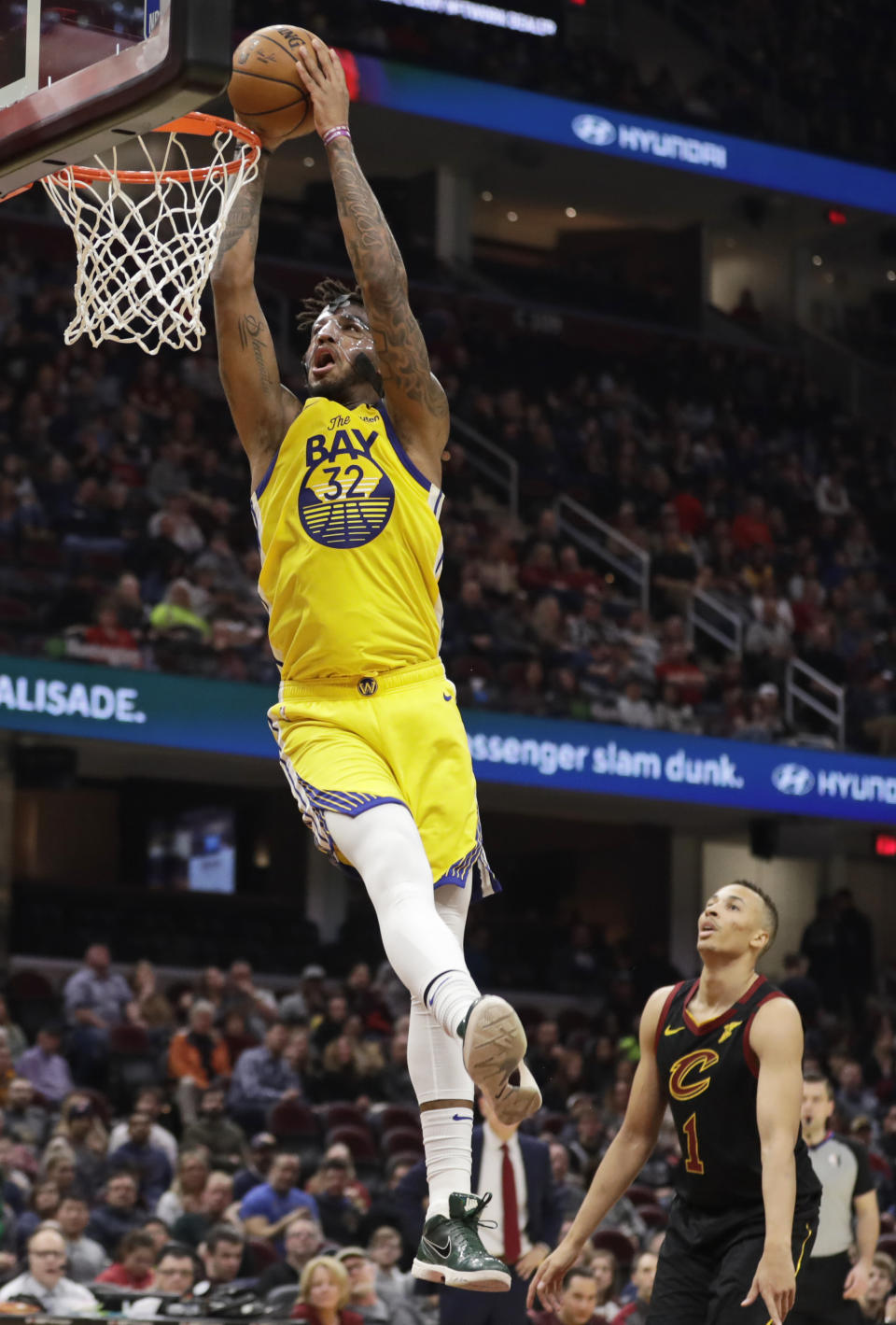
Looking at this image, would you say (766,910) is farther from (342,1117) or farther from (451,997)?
(342,1117)

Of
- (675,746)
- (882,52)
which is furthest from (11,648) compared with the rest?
(882,52)

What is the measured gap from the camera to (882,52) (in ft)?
94.1

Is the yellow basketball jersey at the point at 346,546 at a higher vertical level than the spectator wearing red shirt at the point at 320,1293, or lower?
higher

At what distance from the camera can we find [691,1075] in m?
6.37

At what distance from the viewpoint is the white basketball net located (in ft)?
21.8

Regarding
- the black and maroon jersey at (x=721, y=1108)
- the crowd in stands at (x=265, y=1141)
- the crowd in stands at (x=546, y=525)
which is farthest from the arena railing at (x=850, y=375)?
the black and maroon jersey at (x=721, y=1108)

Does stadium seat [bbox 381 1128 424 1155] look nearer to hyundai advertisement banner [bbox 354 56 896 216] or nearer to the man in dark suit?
the man in dark suit

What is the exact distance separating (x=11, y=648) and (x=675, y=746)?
21.8ft

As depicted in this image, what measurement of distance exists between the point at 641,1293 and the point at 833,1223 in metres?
1.78

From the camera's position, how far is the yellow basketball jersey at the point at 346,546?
19.7ft

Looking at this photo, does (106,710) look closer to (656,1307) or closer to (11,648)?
(11,648)

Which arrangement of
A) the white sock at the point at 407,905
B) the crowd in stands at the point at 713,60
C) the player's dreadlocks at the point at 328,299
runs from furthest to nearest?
the crowd in stands at the point at 713,60 < the player's dreadlocks at the point at 328,299 < the white sock at the point at 407,905

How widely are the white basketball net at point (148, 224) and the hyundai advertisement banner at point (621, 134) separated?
1517 centimetres

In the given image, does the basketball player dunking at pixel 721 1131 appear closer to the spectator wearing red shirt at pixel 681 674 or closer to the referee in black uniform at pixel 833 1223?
the referee in black uniform at pixel 833 1223
